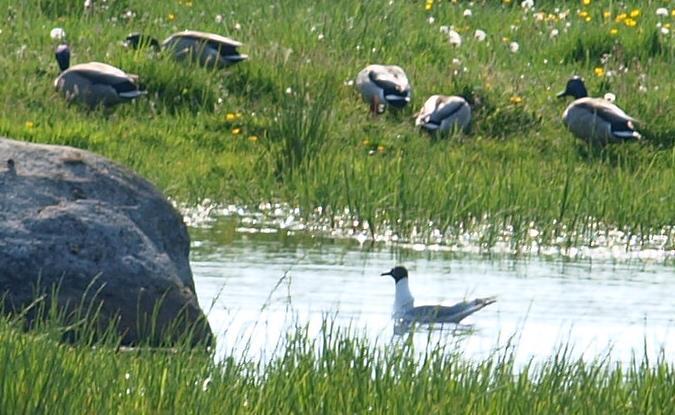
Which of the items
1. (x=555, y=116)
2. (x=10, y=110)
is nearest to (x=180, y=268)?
(x=10, y=110)

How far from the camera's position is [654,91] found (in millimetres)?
16500

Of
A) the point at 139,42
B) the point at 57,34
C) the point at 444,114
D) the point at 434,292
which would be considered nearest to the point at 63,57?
the point at 139,42

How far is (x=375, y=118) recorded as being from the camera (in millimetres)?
15711

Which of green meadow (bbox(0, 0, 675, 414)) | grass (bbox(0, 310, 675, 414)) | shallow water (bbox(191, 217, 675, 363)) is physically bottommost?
shallow water (bbox(191, 217, 675, 363))

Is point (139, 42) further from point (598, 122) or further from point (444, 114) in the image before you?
point (598, 122)

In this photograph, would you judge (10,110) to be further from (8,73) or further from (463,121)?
(463,121)

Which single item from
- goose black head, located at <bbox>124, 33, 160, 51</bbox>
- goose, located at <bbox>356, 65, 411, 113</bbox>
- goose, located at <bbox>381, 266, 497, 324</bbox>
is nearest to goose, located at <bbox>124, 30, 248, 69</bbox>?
goose black head, located at <bbox>124, 33, 160, 51</bbox>

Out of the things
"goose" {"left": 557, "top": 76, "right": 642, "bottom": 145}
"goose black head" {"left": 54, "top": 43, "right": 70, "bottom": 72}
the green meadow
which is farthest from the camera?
"goose black head" {"left": 54, "top": 43, "right": 70, "bottom": 72}

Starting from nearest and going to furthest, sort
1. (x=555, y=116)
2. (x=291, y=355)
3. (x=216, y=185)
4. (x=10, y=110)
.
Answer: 1. (x=291, y=355)
2. (x=216, y=185)
3. (x=10, y=110)
4. (x=555, y=116)

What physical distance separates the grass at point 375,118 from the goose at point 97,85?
0.14m

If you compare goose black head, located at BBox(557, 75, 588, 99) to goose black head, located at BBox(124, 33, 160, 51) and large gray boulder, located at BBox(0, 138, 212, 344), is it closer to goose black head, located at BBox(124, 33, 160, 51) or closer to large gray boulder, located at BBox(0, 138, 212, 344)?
goose black head, located at BBox(124, 33, 160, 51)

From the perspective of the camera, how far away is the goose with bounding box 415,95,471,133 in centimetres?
1482

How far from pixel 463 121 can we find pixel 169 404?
9.20 metres

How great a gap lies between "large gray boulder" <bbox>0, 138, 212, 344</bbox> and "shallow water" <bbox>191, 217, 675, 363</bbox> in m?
0.32
